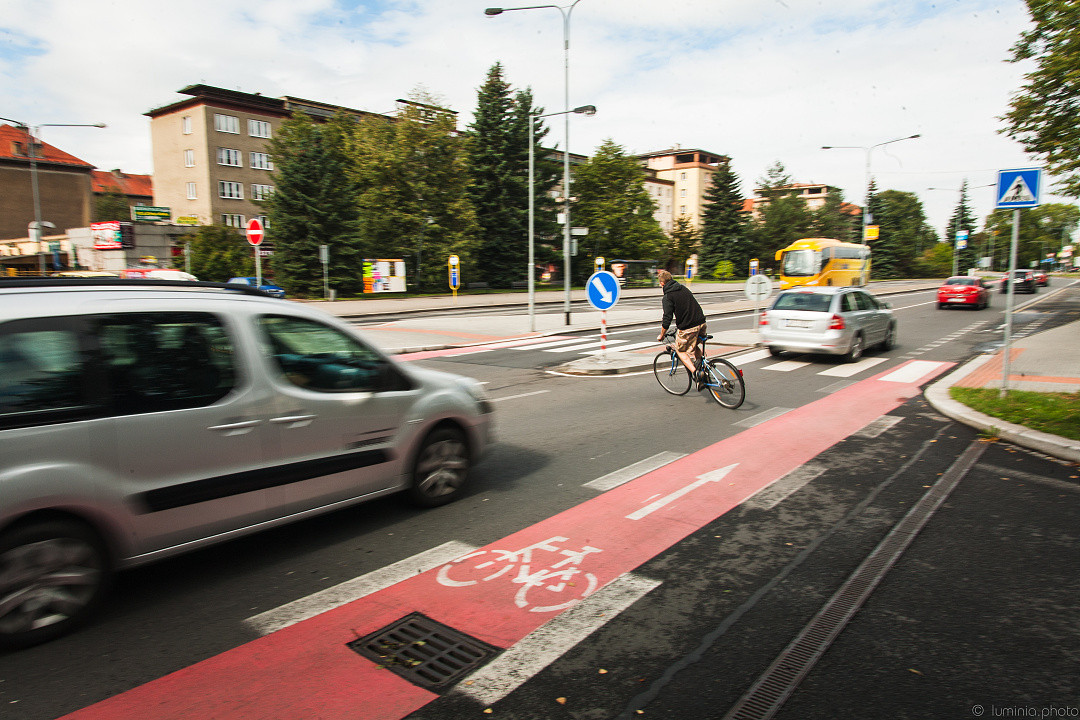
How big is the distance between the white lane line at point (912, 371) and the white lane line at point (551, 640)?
9736 mm

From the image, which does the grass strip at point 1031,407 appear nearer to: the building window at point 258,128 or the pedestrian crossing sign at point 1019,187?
the pedestrian crossing sign at point 1019,187

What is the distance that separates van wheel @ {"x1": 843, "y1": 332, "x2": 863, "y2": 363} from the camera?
13.6m

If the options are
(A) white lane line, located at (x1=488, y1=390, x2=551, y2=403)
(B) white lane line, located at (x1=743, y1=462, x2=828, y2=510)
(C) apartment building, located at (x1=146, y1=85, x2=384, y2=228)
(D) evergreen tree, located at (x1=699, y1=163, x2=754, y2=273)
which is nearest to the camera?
(B) white lane line, located at (x1=743, y1=462, x2=828, y2=510)

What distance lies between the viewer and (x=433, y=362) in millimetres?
13875

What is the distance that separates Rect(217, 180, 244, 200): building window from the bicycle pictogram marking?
64517mm

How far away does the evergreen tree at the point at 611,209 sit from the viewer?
184 ft

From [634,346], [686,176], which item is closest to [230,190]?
[634,346]

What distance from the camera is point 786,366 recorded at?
13.1m

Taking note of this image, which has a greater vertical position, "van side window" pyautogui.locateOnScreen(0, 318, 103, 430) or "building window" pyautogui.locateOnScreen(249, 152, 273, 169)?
"building window" pyautogui.locateOnScreen(249, 152, 273, 169)

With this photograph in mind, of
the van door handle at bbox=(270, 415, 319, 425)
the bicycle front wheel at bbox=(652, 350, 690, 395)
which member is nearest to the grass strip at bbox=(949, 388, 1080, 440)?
the bicycle front wheel at bbox=(652, 350, 690, 395)

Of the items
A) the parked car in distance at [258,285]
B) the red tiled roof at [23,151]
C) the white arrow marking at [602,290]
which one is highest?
the red tiled roof at [23,151]

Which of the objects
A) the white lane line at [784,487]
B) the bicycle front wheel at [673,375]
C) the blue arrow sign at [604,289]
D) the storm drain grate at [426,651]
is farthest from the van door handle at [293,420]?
the blue arrow sign at [604,289]

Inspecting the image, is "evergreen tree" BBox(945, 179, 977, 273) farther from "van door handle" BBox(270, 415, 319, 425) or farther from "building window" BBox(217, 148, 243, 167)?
"van door handle" BBox(270, 415, 319, 425)

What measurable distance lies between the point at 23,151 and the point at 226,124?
→ 76.1 feet
